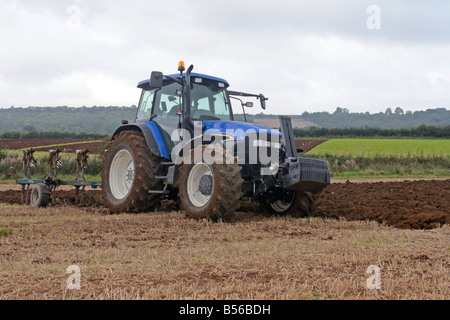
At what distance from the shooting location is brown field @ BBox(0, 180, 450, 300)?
3.44 meters

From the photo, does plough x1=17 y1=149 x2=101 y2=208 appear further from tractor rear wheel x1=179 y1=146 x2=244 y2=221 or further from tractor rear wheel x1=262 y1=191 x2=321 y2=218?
tractor rear wheel x1=262 y1=191 x2=321 y2=218

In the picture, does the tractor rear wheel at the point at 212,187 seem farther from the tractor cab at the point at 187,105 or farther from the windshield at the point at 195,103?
the windshield at the point at 195,103

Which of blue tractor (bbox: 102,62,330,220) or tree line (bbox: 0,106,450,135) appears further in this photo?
tree line (bbox: 0,106,450,135)

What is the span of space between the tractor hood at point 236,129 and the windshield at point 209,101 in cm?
30

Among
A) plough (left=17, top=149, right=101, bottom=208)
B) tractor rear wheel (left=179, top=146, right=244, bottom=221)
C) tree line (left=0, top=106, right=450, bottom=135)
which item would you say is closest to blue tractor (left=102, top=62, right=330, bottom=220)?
tractor rear wheel (left=179, top=146, right=244, bottom=221)

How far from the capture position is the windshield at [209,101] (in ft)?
28.3

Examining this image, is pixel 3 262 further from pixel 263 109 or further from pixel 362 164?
pixel 362 164

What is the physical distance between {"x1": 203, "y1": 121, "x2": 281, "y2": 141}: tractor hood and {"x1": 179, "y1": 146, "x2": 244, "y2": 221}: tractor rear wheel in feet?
2.01

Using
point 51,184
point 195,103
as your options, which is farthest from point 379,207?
point 51,184

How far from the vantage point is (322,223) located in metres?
7.12

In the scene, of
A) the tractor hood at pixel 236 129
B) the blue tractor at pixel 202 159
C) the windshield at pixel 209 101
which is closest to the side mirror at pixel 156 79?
the blue tractor at pixel 202 159
